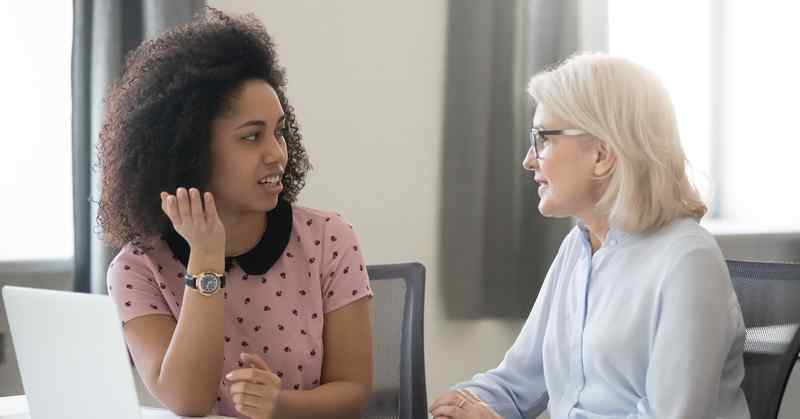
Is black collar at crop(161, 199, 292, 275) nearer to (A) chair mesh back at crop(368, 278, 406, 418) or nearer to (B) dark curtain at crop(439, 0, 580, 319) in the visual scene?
(A) chair mesh back at crop(368, 278, 406, 418)

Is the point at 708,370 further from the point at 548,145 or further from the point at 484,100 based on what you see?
the point at 484,100

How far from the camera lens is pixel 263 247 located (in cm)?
199

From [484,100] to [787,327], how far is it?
6.42 feet

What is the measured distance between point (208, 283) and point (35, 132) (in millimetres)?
1436

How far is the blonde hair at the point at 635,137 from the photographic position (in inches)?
72.5

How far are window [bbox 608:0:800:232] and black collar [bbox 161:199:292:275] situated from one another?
2.66m

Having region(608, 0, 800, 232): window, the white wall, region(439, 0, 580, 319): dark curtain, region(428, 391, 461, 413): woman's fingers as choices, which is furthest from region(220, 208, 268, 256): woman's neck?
region(608, 0, 800, 232): window

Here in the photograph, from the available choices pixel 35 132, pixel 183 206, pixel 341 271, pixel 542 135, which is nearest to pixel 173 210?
pixel 183 206

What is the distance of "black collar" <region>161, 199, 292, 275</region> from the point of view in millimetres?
1947

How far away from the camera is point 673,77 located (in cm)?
446

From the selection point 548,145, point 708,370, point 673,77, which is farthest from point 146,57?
point 673,77

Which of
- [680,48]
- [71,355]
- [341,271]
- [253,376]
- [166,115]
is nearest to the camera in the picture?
[71,355]

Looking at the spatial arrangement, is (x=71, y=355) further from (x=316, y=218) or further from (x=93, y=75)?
(x=93, y=75)

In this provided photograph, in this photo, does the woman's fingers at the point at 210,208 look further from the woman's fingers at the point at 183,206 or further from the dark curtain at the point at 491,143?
the dark curtain at the point at 491,143
